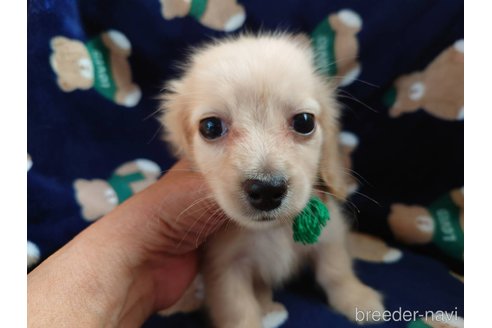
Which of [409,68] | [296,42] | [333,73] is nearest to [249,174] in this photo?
[296,42]

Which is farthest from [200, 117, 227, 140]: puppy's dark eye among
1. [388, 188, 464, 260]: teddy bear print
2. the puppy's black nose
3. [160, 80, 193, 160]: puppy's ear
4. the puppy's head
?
[388, 188, 464, 260]: teddy bear print

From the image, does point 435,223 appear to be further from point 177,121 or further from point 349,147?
point 177,121

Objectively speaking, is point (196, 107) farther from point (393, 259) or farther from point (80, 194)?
point (393, 259)

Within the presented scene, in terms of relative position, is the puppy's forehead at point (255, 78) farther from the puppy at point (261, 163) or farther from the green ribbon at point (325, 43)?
the green ribbon at point (325, 43)

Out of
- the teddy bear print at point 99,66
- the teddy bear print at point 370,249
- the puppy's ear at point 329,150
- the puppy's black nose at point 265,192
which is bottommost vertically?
the teddy bear print at point 370,249

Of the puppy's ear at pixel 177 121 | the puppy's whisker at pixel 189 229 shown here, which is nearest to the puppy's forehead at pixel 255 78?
the puppy's ear at pixel 177 121

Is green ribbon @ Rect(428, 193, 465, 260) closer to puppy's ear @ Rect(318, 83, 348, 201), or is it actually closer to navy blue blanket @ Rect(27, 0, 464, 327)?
navy blue blanket @ Rect(27, 0, 464, 327)
